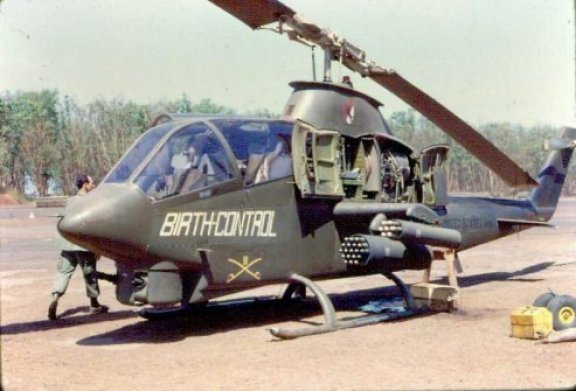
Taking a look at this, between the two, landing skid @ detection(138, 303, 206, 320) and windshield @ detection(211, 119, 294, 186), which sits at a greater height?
windshield @ detection(211, 119, 294, 186)

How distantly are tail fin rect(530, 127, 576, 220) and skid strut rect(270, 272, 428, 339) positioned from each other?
572 cm

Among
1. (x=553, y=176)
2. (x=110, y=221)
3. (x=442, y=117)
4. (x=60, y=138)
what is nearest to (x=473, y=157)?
(x=60, y=138)

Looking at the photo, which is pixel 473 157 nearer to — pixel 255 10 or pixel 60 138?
pixel 60 138

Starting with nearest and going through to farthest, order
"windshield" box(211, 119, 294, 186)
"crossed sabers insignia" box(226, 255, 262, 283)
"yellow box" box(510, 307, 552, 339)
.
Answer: "yellow box" box(510, 307, 552, 339)
"crossed sabers insignia" box(226, 255, 262, 283)
"windshield" box(211, 119, 294, 186)

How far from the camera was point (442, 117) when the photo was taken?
9.83m

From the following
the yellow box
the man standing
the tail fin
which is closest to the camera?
the yellow box

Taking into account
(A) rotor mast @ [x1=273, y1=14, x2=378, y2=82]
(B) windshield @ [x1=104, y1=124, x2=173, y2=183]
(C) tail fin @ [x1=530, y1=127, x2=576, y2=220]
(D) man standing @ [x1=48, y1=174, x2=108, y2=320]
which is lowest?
(D) man standing @ [x1=48, y1=174, x2=108, y2=320]

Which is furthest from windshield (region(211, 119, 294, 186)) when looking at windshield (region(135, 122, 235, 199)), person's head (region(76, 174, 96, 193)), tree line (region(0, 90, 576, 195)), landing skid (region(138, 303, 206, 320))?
tree line (region(0, 90, 576, 195))

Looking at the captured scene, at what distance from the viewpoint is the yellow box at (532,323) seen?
7555 mm

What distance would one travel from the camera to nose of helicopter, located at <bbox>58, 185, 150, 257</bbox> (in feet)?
23.8

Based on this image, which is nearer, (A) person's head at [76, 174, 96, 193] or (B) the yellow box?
(B) the yellow box

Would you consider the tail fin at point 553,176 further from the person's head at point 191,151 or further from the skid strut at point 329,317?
the person's head at point 191,151

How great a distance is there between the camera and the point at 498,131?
307 feet

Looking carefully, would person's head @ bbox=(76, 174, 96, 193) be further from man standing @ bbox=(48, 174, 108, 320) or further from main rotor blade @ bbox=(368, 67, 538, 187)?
main rotor blade @ bbox=(368, 67, 538, 187)
